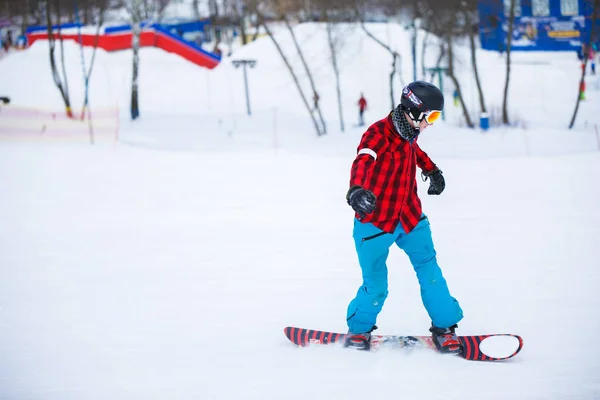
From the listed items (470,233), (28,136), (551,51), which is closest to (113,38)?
(28,136)

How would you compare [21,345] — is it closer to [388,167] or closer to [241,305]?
[241,305]

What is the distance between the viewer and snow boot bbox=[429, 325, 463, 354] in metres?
3.55

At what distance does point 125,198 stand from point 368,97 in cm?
1830

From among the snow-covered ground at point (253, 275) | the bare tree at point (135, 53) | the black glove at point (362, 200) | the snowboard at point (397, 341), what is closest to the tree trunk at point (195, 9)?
the bare tree at point (135, 53)

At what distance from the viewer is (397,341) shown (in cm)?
372

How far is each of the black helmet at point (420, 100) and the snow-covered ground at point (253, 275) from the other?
4.34 feet

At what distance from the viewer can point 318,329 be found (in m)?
4.13

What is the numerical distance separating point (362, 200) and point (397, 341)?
102 centimetres

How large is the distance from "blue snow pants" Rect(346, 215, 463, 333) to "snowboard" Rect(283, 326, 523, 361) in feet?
0.44

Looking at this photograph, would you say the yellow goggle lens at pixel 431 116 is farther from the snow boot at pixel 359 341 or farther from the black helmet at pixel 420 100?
the snow boot at pixel 359 341

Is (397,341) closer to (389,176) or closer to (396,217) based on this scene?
(396,217)

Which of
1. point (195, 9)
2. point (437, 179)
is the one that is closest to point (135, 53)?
point (437, 179)

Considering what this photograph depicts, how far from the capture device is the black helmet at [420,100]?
11.1 feet

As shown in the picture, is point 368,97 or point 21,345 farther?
point 368,97
